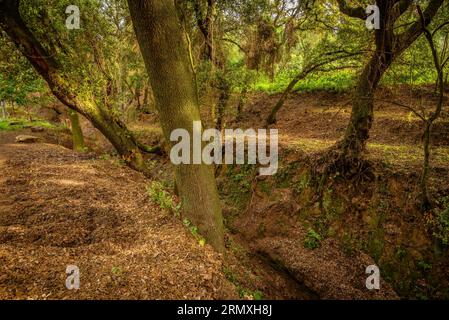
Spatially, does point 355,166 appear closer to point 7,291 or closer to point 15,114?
point 7,291

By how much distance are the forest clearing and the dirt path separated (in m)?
0.03

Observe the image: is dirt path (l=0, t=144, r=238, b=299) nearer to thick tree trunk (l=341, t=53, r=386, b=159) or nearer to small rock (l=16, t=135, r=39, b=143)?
thick tree trunk (l=341, t=53, r=386, b=159)

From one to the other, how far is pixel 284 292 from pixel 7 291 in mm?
4516

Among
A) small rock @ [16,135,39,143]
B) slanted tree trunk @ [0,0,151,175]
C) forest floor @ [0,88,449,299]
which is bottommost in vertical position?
forest floor @ [0,88,449,299]

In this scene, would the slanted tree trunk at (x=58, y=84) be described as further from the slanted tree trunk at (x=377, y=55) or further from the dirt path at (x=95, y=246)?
the slanted tree trunk at (x=377, y=55)

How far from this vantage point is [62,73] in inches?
266

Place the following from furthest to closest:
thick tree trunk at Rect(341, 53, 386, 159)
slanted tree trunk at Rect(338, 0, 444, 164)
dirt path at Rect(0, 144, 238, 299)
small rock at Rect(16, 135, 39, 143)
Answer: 1. small rock at Rect(16, 135, 39, 143)
2. thick tree trunk at Rect(341, 53, 386, 159)
3. slanted tree trunk at Rect(338, 0, 444, 164)
4. dirt path at Rect(0, 144, 238, 299)

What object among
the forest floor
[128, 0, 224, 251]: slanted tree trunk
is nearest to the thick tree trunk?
the forest floor

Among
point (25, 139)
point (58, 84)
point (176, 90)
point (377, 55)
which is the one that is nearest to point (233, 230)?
point (176, 90)

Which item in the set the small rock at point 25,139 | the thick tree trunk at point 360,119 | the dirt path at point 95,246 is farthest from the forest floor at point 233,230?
the small rock at point 25,139

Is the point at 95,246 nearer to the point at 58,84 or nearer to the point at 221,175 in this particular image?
the point at 58,84

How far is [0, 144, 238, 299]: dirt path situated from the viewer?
3170mm

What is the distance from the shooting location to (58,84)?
21.8 feet

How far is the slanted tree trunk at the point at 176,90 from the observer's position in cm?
362
